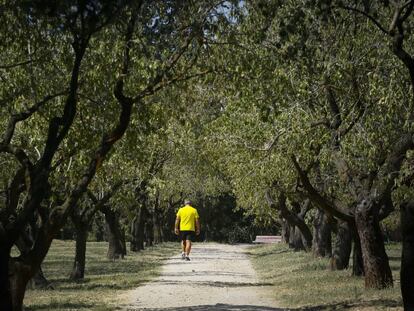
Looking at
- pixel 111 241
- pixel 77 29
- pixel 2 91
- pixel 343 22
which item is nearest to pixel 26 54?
pixel 2 91

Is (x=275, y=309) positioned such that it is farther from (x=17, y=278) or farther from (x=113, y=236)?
(x=113, y=236)

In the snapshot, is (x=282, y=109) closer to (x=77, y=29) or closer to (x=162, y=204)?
(x=77, y=29)

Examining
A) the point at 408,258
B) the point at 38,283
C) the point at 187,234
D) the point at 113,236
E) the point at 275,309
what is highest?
the point at 113,236

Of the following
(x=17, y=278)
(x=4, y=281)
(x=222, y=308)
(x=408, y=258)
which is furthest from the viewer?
(x=222, y=308)

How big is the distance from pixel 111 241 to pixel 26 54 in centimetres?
2165

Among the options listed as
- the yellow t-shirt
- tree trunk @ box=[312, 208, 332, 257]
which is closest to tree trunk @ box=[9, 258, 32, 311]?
A: the yellow t-shirt

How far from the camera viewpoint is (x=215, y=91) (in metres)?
13.3

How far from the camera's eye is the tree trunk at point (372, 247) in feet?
49.8

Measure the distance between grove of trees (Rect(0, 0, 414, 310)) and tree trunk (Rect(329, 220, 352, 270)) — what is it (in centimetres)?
340

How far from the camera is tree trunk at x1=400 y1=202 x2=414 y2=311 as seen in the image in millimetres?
10828

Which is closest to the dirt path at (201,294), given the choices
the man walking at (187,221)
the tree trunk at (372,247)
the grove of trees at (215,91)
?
the man walking at (187,221)

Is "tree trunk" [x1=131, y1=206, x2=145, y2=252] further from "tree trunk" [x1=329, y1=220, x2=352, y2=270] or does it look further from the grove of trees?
the grove of trees

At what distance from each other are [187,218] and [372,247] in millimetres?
8609

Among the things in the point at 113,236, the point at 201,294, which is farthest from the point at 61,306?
the point at 113,236
